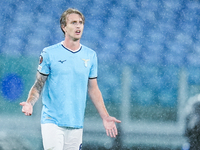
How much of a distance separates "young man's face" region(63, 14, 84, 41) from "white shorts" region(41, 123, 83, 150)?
0.79 meters

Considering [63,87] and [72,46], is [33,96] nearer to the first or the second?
[63,87]

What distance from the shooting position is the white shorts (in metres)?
2.87

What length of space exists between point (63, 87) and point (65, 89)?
24 millimetres

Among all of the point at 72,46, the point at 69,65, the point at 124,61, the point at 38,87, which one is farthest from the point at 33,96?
the point at 124,61

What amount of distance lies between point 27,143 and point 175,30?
710 cm

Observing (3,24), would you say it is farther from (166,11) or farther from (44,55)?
(44,55)

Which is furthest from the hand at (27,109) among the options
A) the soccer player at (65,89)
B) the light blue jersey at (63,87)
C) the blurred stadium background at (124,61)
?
the blurred stadium background at (124,61)

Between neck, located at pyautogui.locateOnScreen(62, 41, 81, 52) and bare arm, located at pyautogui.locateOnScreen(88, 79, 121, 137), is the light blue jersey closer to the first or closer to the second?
neck, located at pyautogui.locateOnScreen(62, 41, 81, 52)

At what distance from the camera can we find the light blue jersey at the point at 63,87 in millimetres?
2893

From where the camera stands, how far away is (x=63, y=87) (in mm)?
2914

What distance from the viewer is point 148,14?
1279 centimetres

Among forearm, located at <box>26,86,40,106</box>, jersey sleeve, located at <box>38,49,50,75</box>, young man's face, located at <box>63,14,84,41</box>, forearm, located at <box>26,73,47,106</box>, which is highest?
young man's face, located at <box>63,14,84,41</box>

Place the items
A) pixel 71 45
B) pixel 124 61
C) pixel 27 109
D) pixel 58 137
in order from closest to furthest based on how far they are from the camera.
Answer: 1. pixel 27 109
2. pixel 58 137
3. pixel 71 45
4. pixel 124 61

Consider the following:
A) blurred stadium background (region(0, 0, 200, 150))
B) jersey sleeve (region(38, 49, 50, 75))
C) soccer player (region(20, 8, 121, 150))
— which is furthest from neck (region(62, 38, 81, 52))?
blurred stadium background (region(0, 0, 200, 150))
